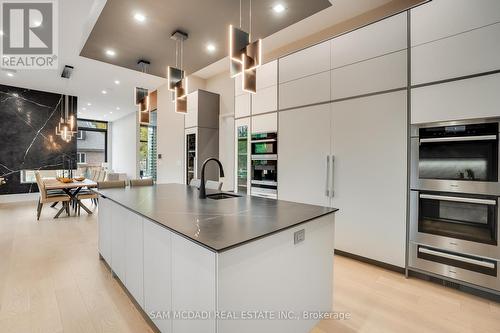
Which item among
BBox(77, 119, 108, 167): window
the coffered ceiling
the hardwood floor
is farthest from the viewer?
BBox(77, 119, 108, 167): window

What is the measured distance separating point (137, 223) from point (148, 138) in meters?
8.61

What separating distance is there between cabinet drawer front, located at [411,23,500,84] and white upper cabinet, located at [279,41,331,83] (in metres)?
1.05

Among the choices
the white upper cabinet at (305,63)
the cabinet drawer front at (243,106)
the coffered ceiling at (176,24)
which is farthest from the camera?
the cabinet drawer front at (243,106)

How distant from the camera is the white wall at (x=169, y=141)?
5.94 m

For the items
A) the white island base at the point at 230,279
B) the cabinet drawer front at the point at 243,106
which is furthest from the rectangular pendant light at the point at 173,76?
the white island base at the point at 230,279

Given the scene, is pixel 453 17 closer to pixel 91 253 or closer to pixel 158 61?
pixel 158 61

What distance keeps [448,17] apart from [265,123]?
2.43m

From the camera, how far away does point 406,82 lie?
252 cm

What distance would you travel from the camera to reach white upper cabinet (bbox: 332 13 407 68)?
→ 256 centimetres

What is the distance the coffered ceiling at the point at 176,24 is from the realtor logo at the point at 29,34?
1.85 feet

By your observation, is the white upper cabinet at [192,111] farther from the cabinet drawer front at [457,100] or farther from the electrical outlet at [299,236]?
the electrical outlet at [299,236]

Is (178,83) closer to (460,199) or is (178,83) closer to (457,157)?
(457,157)

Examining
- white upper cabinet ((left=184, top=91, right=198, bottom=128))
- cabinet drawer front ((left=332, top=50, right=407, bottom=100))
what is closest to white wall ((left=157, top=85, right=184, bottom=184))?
white upper cabinet ((left=184, top=91, right=198, bottom=128))

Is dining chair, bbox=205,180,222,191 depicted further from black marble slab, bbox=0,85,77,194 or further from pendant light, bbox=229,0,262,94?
black marble slab, bbox=0,85,77,194
